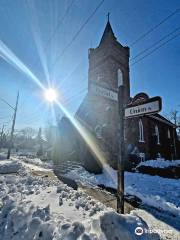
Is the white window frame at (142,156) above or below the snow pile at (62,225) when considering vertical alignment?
above

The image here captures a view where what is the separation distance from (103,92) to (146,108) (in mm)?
1203

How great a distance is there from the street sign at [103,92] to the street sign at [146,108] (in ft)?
1.99

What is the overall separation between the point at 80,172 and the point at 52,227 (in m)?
11.3

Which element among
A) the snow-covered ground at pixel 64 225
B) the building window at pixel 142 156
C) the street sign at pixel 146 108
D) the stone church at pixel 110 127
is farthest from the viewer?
the building window at pixel 142 156

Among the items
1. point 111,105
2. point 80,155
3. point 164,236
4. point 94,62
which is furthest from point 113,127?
point 164,236

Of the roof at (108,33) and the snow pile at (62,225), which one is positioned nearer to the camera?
the snow pile at (62,225)

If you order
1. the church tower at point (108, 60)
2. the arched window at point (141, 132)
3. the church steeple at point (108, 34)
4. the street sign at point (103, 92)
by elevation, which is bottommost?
the street sign at point (103, 92)

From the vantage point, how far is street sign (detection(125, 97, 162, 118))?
381cm

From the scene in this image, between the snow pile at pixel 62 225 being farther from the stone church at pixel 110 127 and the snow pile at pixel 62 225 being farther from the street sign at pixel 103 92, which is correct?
the stone church at pixel 110 127

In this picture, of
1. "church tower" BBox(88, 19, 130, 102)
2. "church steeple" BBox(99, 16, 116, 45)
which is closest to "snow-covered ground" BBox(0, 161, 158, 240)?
"church tower" BBox(88, 19, 130, 102)

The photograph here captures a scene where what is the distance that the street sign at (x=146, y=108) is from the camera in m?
3.81

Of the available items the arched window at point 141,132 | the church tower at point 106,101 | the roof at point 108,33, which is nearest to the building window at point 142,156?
the arched window at point 141,132

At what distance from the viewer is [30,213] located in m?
4.06

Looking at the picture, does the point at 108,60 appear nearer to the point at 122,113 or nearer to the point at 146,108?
the point at 122,113
